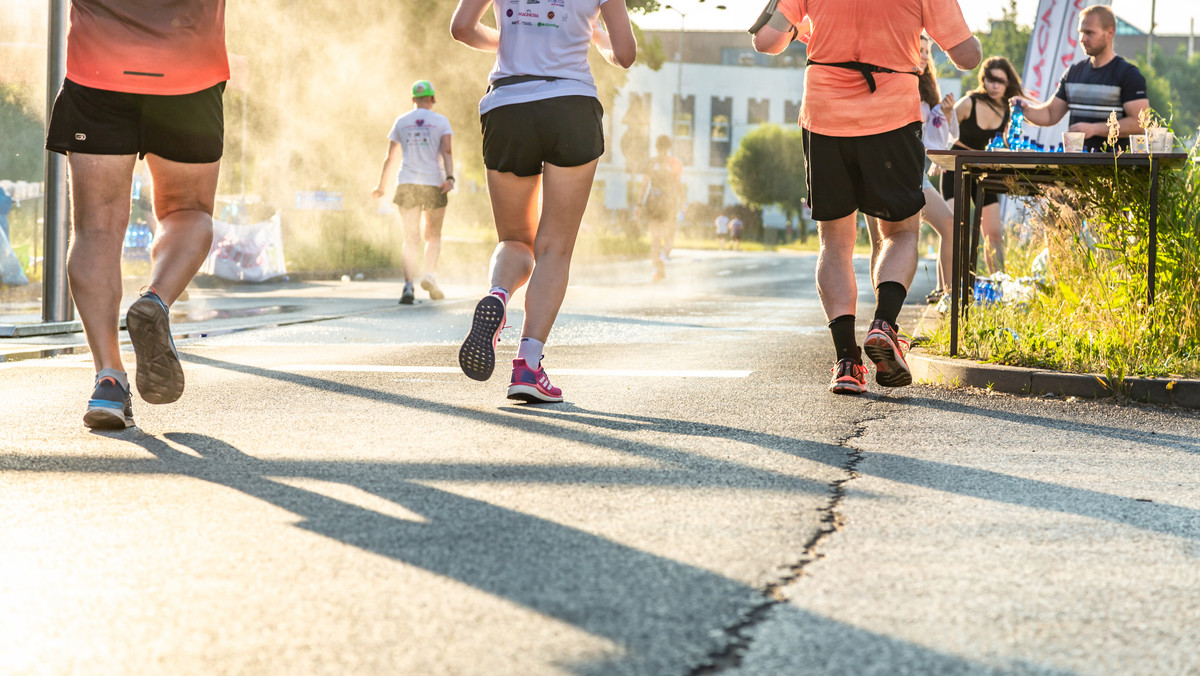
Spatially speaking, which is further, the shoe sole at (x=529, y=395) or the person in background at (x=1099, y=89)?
the person in background at (x=1099, y=89)

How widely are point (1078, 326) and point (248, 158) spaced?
17.3m

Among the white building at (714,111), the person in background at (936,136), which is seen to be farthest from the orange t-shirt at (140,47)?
the white building at (714,111)

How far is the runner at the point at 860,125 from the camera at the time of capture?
5461 mm

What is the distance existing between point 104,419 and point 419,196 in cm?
799

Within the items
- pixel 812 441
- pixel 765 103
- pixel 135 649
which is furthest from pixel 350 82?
pixel 765 103

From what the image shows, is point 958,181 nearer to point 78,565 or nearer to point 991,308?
point 991,308

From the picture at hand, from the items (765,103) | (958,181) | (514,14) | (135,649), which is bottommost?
(135,649)

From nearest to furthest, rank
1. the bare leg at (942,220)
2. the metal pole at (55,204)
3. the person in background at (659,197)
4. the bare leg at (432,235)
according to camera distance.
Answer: the metal pole at (55,204), the bare leg at (942,220), the bare leg at (432,235), the person in background at (659,197)

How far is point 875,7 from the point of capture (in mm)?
5469

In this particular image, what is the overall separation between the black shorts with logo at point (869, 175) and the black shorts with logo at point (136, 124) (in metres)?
2.37

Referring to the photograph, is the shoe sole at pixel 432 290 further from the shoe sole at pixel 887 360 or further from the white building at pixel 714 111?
the white building at pixel 714 111

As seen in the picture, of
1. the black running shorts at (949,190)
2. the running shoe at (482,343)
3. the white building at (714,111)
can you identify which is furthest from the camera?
the white building at (714,111)

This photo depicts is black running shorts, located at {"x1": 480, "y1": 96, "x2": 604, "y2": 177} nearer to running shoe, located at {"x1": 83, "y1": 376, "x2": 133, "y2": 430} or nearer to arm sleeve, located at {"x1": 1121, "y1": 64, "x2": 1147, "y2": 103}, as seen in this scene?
running shoe, located at {"x1": 83, "y1": 376, "x2": 133, "y2": 430}

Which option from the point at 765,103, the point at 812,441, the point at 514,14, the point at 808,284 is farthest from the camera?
the point at 765,103
